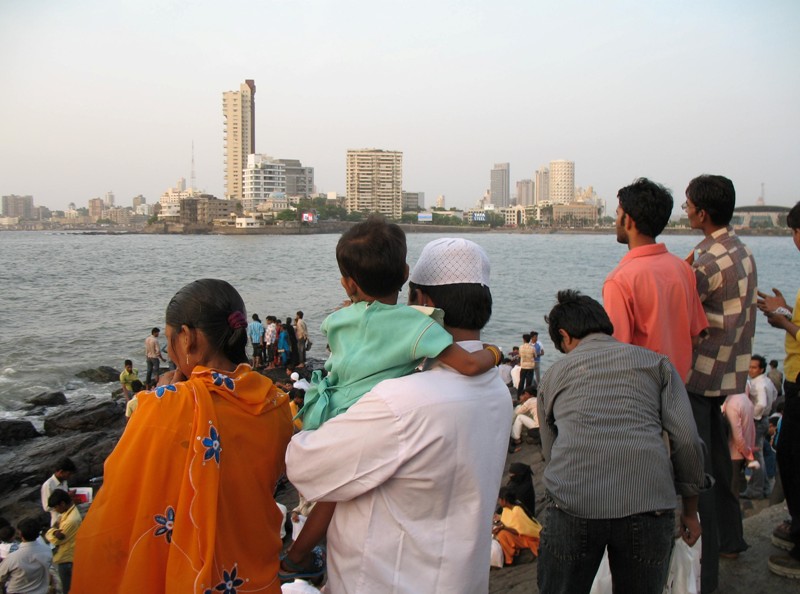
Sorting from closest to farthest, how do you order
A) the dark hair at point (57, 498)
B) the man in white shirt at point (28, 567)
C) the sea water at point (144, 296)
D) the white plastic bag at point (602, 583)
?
1. the white plastic bag at point (602, 583)
2. the man in white shirt at point (28, 567)
3. the dark hair at point (57, 498)
4. the sea water at point (144, 296)

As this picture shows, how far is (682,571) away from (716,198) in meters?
1.73

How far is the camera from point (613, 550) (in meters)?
2.50

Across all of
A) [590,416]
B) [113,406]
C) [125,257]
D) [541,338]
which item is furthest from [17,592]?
[125,257]

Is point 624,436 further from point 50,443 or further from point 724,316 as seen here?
point 50,443

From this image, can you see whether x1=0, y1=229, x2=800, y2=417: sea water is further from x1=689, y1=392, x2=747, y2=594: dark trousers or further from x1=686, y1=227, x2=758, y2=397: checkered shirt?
x1=686, y1=227, x2=758, y2=397: checkered shirt

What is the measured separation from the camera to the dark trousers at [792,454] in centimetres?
349

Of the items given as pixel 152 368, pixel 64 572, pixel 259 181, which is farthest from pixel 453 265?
pixel 259 181

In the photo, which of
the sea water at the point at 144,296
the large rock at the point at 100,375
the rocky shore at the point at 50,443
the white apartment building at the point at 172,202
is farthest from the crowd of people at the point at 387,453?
the white apartment building at the point at 172,202

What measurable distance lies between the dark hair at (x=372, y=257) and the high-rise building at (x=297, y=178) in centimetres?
17550

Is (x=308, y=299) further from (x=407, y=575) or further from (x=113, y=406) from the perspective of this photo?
(x=407, y=575)

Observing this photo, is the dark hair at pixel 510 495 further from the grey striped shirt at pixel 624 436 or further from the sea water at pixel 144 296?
the sea water at pixel 144 296

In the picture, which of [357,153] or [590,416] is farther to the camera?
[357,153]

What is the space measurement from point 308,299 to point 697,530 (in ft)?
119

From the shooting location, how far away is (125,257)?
73.8 meters
